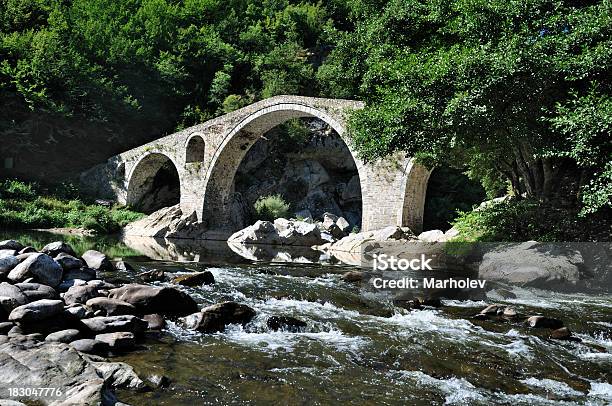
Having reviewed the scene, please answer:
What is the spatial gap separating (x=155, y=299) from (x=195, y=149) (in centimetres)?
2054

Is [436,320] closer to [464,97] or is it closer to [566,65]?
[464,97]

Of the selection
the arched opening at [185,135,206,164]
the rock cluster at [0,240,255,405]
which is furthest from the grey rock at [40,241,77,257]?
the arched opening at [185,135,206,164]

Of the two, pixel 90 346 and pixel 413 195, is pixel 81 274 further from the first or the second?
pixel 413 195

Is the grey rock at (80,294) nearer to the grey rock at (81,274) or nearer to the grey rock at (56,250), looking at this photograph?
the grey rock at (81,274)

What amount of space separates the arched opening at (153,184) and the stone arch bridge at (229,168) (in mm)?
61

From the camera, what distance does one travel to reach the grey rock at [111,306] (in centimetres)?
591

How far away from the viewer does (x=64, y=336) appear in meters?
4.87

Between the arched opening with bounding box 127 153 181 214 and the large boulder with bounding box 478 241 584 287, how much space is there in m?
21.3

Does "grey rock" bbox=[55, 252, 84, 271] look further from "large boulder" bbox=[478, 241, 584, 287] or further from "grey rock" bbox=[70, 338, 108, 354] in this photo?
"large boulder" bbox=[478, 241, 584, 287]

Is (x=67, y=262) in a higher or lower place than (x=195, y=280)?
higher

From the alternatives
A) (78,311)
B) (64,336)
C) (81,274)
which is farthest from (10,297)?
(81,274)

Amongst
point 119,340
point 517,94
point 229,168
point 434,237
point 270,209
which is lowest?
point 119,340

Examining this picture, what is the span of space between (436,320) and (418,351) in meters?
1.60

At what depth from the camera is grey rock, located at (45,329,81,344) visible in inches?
191
